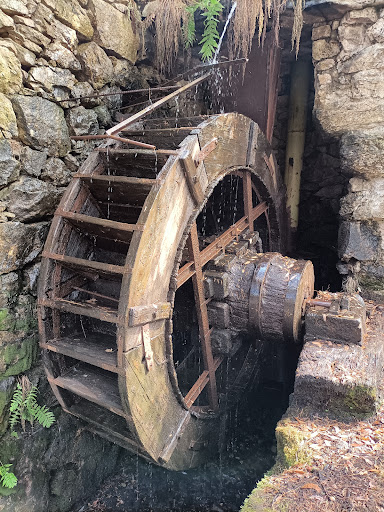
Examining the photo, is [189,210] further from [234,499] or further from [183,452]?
[234,499]

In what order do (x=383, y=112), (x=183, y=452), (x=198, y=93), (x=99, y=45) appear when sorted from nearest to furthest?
1. (x=183, y=452)
2. (x=99, y=45)
3. (x=383, y=112)
4. (x=198, y=93)

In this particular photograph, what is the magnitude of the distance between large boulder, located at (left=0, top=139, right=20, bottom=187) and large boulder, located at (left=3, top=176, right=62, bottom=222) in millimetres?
79

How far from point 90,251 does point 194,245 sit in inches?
37.0

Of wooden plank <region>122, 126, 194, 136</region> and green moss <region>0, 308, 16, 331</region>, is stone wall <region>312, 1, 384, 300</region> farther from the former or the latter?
green moss <region>0, 308, 16, 331</region>

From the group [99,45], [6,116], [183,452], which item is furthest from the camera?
[99,45]

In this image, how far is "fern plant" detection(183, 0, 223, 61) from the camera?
3596 mm

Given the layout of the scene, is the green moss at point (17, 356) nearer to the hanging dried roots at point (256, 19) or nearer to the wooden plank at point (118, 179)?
the wooden plank at point (118, 179)

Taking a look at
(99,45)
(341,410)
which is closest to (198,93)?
(99,45)

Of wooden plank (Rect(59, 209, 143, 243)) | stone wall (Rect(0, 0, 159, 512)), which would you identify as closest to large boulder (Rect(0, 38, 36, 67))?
stone wall (Rect(0, 0, 159, 512))

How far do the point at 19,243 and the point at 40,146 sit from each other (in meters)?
0.81

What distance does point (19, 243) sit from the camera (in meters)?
2.90

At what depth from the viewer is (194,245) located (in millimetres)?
3096

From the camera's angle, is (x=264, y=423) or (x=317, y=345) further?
(x=264, y=423)

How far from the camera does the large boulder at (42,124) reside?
2.75m
